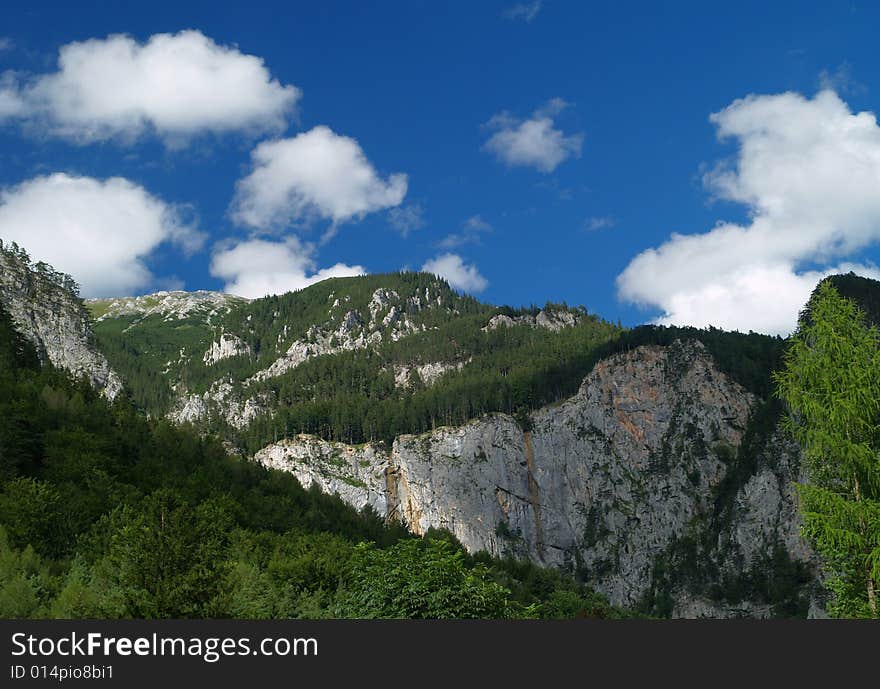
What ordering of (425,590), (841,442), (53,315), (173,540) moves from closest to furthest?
(841,442) < (425,590) < (173,540) < (53,315)

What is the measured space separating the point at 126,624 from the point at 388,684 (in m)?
5.60

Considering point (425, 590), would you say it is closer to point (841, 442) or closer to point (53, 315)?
point (841, 442)

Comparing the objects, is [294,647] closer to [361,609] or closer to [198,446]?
[361,609]

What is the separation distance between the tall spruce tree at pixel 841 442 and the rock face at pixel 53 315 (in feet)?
496

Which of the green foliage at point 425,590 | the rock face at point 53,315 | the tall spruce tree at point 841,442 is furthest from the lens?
the rock face at point 53,315

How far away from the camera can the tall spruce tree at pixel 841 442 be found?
21422 millimetres

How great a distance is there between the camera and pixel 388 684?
50.0 ft

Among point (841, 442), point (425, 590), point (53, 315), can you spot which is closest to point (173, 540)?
point (425, 590)

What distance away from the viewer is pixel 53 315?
167m

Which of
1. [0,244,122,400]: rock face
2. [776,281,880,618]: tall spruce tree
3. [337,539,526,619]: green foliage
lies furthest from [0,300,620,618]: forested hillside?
[0,244,122,400]: rock face

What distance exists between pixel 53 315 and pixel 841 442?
17243 cm

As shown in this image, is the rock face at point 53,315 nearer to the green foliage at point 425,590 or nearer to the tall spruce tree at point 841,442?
the green foliage at point 425,590

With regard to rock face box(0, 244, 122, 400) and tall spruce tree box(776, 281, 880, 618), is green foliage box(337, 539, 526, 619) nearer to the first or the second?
tall spruce tree box(776, 281, 880, 618)

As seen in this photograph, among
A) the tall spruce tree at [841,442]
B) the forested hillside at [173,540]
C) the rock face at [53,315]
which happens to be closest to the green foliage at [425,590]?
the forested hillside at [173,540]
